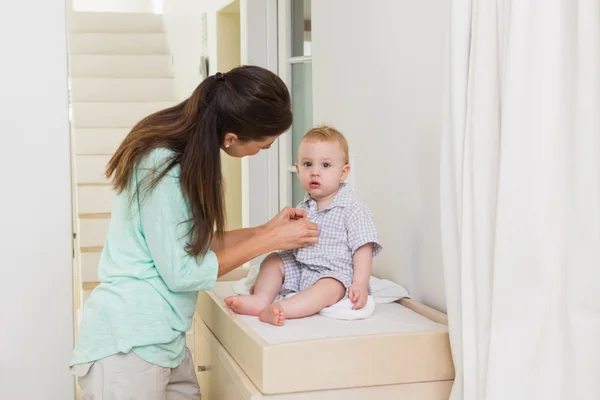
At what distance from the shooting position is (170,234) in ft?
5.50

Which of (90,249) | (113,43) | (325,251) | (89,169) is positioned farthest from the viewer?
(113,43)

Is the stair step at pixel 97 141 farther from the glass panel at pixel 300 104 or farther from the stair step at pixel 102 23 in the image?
the glass panel at pixel 300 104

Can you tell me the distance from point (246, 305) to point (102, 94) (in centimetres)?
483

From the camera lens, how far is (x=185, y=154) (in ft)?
5.56

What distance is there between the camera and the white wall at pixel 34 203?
216cm

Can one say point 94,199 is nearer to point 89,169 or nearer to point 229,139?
point 89,169

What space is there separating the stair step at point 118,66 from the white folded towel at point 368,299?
187 inches

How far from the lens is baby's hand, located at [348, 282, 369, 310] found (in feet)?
5.64

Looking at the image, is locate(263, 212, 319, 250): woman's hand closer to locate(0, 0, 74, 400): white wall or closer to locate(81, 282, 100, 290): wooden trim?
locate(0, 0, 74, 400): white wall

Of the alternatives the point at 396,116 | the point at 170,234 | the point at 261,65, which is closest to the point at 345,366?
the point at 170,234

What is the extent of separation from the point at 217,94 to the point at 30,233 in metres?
0.80

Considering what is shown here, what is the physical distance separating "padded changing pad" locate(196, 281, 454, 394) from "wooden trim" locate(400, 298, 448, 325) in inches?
1.0

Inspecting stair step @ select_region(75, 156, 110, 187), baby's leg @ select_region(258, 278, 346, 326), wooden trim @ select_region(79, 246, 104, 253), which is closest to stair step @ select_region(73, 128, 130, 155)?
stair step @ select_region(75, 156, 110, 187)

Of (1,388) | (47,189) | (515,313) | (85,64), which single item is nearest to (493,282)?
(515,313)
